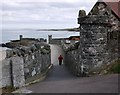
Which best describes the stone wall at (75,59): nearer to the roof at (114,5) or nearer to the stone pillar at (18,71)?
the roof at (114,5)

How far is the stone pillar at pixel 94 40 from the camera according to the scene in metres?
16.2

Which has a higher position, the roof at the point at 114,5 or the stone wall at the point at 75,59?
the roof at the point at 114,5

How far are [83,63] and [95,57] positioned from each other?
2.05 feet

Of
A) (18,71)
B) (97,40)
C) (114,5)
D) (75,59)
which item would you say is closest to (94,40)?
(97,40)

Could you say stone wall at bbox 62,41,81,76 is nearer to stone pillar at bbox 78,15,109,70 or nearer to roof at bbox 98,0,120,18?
stone pillar at bbox 78,15,109,70

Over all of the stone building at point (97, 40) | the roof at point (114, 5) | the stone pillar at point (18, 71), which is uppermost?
the roof at point (114, 5)

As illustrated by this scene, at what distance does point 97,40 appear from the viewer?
16.3 metres

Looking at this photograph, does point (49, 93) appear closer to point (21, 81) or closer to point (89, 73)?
point (21, 81)

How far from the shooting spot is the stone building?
16203 mm

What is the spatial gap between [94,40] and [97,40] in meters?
0.14

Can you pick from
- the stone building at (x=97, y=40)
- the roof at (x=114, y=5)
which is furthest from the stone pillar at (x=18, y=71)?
the roof at (x=114, y=5)

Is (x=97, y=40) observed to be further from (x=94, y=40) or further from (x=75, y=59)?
(x=75, y=59)

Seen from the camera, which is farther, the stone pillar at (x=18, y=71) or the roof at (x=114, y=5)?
the roof at (x=114, y=5)

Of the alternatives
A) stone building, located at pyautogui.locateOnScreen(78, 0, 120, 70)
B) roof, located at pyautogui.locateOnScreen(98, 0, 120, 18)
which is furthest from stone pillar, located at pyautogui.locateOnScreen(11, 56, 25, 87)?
roof, located at pyautogui.locateOnScreen(98, 0, 120, 18)
